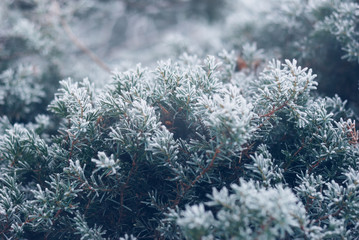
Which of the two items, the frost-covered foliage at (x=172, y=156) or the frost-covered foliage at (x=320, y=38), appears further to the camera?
the frost-covered foliage at (x=320, y=38)

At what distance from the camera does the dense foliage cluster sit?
1.49 meters

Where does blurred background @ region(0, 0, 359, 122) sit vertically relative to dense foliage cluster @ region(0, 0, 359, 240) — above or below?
above

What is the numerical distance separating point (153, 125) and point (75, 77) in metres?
2.02

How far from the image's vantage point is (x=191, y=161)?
1.85 m

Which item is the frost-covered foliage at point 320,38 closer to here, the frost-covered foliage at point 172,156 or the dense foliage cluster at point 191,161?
the dense foliage cluster at point 191,161

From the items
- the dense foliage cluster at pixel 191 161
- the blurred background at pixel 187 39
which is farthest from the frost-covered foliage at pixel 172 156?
the blurred background at pixel 187 39

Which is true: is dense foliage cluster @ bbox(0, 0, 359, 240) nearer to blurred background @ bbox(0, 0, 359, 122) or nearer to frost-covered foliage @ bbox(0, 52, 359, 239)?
frost-covered foliage @ bbox(0, 52, 359, 239)

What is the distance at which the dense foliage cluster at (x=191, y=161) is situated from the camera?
4.89 feet

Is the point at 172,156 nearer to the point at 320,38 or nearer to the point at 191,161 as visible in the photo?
the point at 191,161

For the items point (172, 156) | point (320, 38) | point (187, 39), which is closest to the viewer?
point (172, 156)

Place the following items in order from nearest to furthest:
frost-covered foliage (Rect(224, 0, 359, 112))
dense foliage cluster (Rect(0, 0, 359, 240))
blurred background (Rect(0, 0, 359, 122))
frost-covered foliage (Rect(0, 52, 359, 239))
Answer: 1. dense foliage cluster (Rect(0, 0, 359, 240))
2. frost-covered foliage (Rect(0, 52, 359, 239))
3. frost-covered foliage (Rect(224, 0, 359, 112))
4. blurred background (Rect(0, 0, 359, 122))

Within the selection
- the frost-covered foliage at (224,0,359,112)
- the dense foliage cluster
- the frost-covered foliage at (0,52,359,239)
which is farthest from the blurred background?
the frost-covered foliage at (0,52,359,239)

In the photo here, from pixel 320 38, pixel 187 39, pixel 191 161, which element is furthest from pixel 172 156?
pixel 187 39

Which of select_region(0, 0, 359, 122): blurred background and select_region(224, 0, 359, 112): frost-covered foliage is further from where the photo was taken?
select_region(0, 0, 359, 122): blurred background
